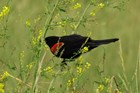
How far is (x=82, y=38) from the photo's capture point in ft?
15.5

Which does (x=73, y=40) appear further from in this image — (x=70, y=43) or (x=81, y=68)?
(x=81, y=68)

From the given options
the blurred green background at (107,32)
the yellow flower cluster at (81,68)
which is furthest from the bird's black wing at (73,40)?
the blurred green background at (107,32)

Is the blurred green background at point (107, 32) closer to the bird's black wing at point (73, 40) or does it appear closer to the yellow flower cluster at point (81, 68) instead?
the bird's black wing at point (73, 40)

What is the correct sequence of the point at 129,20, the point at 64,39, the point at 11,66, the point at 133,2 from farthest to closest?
the point at 133,2
the point at 129,20
the point at 64,39
the point at 11,66

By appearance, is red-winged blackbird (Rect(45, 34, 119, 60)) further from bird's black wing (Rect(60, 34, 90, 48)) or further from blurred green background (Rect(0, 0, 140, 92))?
blurred green background (Rect(0, 0, 140, 92))

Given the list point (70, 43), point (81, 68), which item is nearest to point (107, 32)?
point (70, 43)

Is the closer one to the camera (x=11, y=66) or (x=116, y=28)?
(x=11, y=66)

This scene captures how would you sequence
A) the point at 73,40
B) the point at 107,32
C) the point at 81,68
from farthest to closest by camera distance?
the point at 107,32 < the point at 73,40 < the point at 81,68

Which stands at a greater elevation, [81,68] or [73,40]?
[81,68]

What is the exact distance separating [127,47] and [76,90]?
13.3 feet

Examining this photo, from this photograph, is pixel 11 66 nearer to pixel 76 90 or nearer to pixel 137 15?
pixel 76 90

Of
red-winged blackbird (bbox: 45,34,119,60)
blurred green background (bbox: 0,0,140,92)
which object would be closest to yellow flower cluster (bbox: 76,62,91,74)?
red-winged blackbird (bbox: 45,34,119,60)

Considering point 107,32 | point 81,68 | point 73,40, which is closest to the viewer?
point 81,68

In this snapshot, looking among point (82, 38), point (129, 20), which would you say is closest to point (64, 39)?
point (82, 38)
